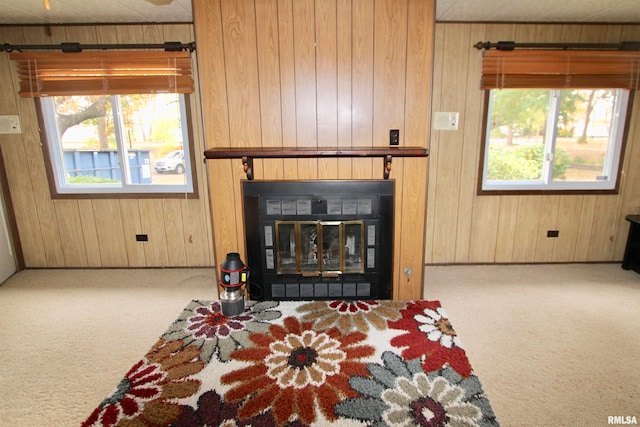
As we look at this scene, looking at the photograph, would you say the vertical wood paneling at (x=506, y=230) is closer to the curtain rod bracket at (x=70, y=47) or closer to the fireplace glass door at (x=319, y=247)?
the fireplace glass door at (x=319, y=247)

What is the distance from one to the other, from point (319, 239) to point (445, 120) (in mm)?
1641

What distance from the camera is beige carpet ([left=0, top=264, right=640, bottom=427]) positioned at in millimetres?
1983

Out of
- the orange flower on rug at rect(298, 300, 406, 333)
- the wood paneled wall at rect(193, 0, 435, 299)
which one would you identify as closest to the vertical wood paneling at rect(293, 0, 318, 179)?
the wood paneled wall at rect(193, 0, 435, 299)

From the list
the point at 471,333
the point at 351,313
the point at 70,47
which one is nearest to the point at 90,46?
the point at 70,47

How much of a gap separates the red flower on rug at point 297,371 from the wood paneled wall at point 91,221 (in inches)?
61.5

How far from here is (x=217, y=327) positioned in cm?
264

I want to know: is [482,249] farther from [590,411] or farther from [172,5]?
[172,5]

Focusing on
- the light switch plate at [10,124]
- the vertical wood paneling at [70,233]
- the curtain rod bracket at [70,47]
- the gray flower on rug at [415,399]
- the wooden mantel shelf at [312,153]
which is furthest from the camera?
the vertical wood paneling at [70,233]

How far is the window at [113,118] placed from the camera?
3.29 m

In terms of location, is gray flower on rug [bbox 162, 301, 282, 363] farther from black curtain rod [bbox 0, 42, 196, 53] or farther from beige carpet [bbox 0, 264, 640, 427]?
black curtain rod [bbox 0, 42, 196, 53]

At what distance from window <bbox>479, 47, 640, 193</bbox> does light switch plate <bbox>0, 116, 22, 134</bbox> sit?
408cm

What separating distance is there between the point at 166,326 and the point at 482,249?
2.86m

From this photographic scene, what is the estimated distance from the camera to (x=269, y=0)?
264 cm

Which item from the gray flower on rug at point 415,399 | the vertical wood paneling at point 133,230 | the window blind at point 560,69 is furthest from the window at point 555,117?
the vertical wood paneling at point 133,230
